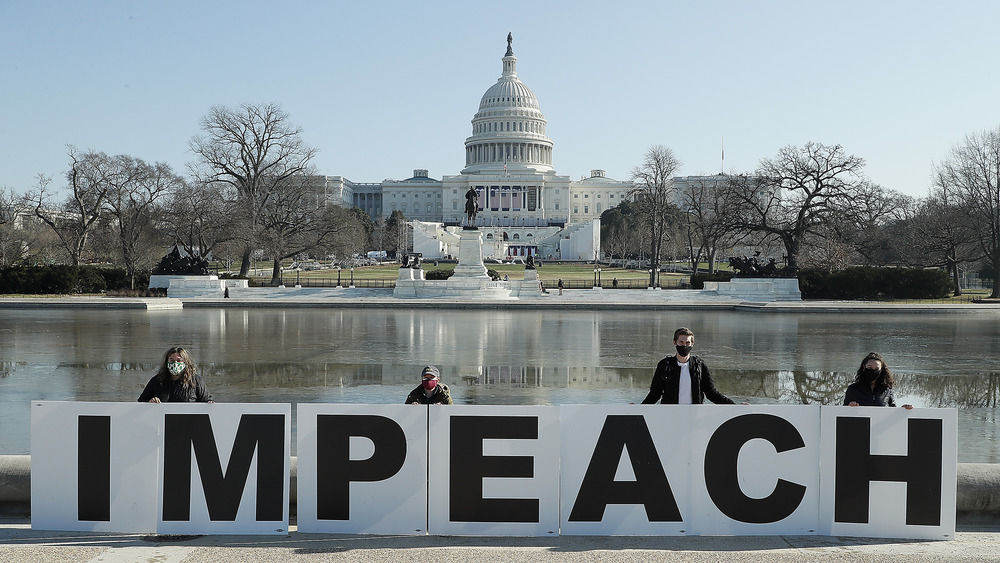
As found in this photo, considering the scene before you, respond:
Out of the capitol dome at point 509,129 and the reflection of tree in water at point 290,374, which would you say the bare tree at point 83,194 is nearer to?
the reflection of tree in water at point 290,374

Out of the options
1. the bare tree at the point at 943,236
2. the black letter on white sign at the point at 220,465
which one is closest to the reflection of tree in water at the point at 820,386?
the black letter on white sign at the point at 220,465

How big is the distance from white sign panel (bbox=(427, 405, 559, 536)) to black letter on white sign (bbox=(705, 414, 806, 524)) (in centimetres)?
111

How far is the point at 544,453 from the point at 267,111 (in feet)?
139

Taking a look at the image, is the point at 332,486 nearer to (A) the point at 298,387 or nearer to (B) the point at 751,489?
(B) the point at 751,489

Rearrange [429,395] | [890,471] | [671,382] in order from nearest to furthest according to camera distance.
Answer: [890,471] < [429,395] < [671,382]

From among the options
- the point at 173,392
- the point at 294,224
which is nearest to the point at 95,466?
the point at 173,392

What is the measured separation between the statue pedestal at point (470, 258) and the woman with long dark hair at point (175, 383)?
34872mm

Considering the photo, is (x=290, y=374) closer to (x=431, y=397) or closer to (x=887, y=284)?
(x=431, y=397)

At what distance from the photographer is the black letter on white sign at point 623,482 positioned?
5547 mm

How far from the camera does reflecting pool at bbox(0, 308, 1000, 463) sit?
11016mm

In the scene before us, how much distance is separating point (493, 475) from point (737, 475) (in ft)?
5.57

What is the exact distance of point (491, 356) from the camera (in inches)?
621

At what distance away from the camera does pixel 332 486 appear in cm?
558

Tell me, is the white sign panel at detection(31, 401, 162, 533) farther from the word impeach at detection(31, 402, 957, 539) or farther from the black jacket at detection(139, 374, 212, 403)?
the black jacket at detection(139, 374, 212, 403)
